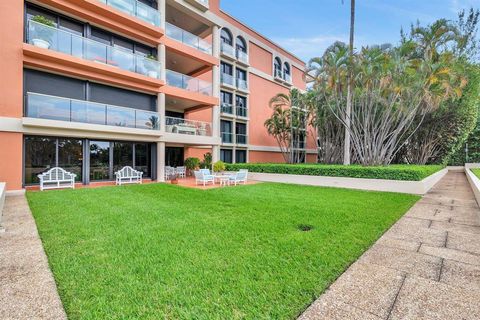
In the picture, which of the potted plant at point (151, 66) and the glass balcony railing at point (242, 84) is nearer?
the potted plant at point (151, 66)

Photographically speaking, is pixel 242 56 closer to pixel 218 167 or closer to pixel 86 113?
pixel 218 167

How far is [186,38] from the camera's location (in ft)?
56.0

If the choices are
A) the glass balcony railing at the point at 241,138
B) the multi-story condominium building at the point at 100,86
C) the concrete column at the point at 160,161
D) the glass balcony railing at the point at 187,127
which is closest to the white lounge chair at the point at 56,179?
the multi-story condominium building at the point at 100,86

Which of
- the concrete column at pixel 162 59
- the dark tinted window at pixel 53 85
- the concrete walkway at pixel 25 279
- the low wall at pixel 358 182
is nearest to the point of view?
the concrete walkway at pixel 25 279

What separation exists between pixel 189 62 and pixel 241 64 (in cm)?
839

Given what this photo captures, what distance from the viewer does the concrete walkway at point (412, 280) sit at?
2.77 metres

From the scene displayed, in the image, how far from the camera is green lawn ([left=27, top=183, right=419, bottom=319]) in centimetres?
283

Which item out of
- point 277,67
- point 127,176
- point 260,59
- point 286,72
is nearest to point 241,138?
point 260,59

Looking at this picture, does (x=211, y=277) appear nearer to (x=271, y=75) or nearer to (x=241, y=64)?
(x=241, y=64)

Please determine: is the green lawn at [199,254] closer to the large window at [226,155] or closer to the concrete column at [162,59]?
the concrete column at [162,59]

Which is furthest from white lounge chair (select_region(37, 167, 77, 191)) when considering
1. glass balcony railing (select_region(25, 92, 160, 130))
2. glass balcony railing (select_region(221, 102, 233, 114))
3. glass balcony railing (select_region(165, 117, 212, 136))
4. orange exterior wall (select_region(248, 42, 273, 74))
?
orange exterior wall (select_region(248, 42, 273, 74))

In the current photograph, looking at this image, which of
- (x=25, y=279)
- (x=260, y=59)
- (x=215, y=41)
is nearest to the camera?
(x=25, y=279)

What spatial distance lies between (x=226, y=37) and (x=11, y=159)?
2068 cm

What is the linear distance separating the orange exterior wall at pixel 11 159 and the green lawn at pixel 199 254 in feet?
15.6
